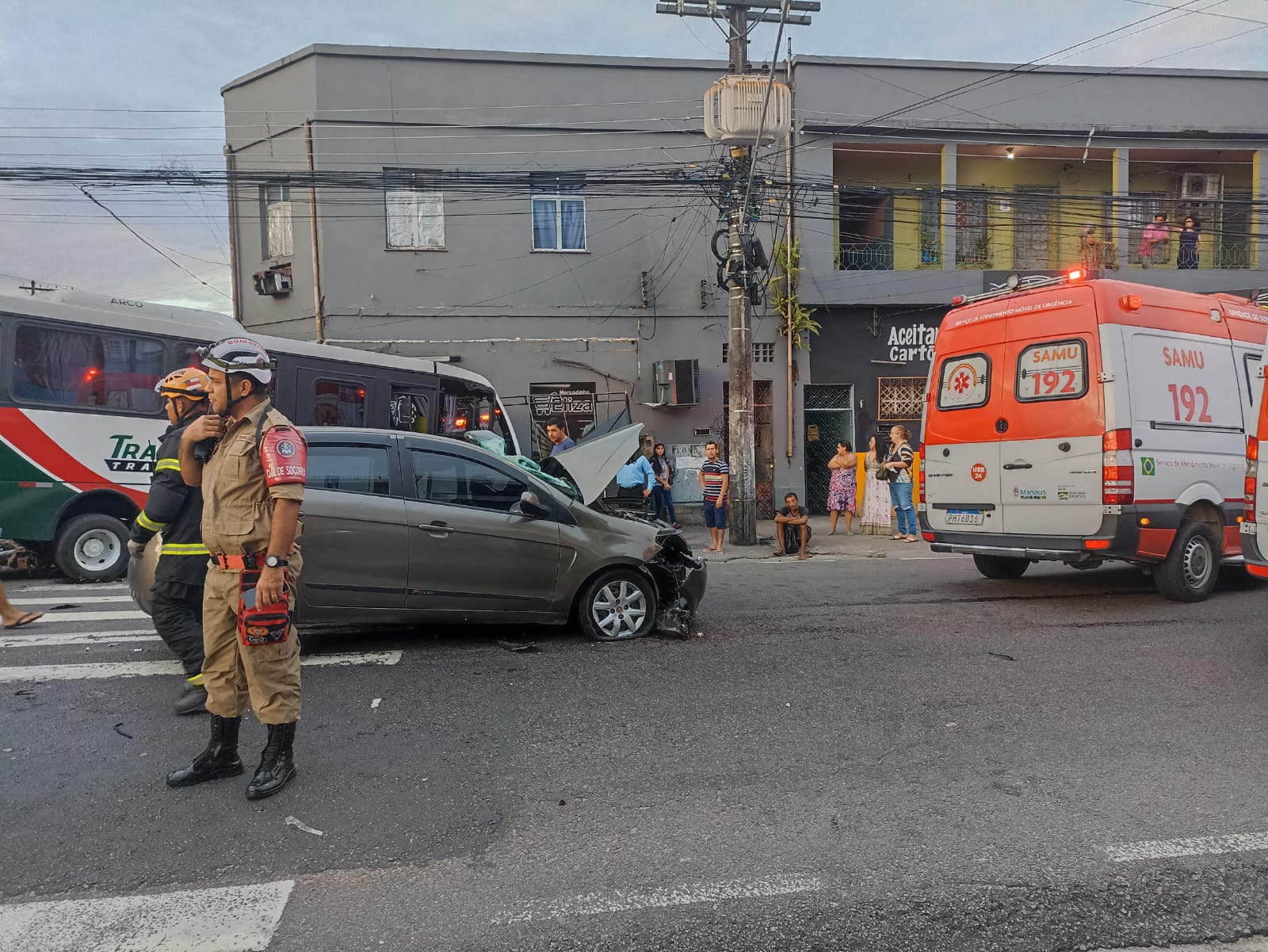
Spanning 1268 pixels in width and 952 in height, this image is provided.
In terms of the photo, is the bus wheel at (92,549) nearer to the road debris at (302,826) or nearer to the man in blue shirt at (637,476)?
the man in blue shirt at (637,476)

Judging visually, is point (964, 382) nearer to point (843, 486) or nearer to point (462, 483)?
point (462, 483)

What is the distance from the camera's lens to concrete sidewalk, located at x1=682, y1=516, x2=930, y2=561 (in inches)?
505

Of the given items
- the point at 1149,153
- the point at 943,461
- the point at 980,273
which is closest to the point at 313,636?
the point at 943,461

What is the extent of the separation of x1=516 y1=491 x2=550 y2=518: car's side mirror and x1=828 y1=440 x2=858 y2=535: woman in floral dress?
9.16 metres

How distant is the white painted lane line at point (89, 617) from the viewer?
769cm

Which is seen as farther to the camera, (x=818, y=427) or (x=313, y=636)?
(x=818, y=427)

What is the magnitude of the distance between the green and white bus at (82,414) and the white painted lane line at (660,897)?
29.9ft

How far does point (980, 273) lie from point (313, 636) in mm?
15956

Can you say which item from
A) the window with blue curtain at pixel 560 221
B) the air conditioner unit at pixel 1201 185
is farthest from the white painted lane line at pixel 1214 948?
the air conditioner unit at pixel 1201 185

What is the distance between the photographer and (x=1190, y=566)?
326 inches

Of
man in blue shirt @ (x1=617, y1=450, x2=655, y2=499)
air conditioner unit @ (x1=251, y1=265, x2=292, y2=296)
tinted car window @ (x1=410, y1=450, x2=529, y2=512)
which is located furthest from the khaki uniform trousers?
air conditioner unit @ (x1=251, y1=265, x2=292, y2=296)

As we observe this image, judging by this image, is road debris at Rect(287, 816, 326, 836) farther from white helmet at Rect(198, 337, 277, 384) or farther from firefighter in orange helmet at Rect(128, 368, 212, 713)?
white helmet at Rect(198, 337, 277, 384)

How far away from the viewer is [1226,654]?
6.34m

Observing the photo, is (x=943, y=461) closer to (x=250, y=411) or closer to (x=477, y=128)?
(x=250, y=411)
